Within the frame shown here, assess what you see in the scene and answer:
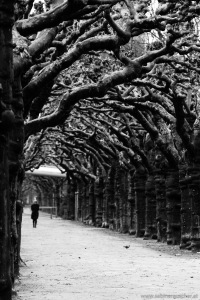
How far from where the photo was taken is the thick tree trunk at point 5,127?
8477mm

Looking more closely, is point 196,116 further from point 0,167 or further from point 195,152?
Answer: point 0,167

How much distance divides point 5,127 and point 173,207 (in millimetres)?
19636

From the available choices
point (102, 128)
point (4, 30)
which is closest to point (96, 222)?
point (102, 128)

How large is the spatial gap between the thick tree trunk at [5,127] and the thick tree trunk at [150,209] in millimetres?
24071

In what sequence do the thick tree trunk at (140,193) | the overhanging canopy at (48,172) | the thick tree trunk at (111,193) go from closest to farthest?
1. the thick tree trunk at (140,193)
2. the thick tree trunk at (111,193)
3. the overhanging canopy at (48,172)

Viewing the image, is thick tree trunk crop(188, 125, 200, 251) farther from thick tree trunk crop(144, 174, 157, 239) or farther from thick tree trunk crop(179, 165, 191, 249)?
thick tree trunk crop(144, 174, 157, 239)

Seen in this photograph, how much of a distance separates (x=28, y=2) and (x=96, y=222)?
3833 cm

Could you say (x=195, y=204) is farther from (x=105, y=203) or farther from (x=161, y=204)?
(x=105, y=203)

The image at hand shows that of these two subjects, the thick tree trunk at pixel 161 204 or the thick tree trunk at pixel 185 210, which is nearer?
the thick tree trunk at pixel 185 210

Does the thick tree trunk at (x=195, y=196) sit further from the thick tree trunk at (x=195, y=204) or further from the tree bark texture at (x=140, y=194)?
the tree bark texture at (x=140, y=194)

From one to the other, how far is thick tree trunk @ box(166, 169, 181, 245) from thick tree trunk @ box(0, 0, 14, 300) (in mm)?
18877

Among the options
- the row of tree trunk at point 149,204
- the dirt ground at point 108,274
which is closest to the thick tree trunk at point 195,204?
the row of tree trunk at point 149,204

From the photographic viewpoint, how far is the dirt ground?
483 inches

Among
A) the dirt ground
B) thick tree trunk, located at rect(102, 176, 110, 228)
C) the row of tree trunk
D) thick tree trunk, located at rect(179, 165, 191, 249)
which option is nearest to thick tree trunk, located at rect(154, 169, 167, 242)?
the row of tree trunk
